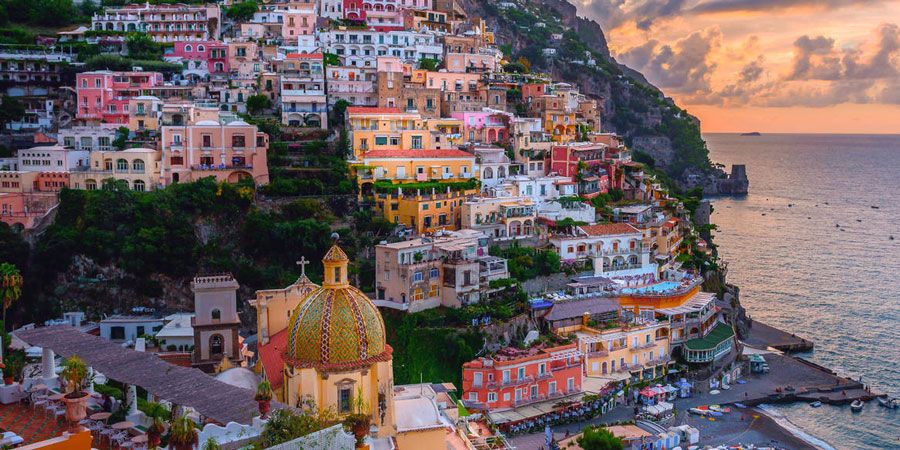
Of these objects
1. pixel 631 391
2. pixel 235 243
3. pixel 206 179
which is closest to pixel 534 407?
pixel 631 391

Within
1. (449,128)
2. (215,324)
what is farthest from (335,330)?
(449,128)

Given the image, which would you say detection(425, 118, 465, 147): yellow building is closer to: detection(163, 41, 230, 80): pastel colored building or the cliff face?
detection(163, 41, 230, 80): pastel colored building

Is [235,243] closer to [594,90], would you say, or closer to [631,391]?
[631,391]

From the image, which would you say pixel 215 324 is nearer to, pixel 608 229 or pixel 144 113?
pixel 608 229

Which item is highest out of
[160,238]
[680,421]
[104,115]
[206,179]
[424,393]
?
[104,115]

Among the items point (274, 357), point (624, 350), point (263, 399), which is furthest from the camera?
point (624, 350)

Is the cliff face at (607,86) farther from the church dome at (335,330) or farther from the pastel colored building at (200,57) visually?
the church dome at (335,330)
